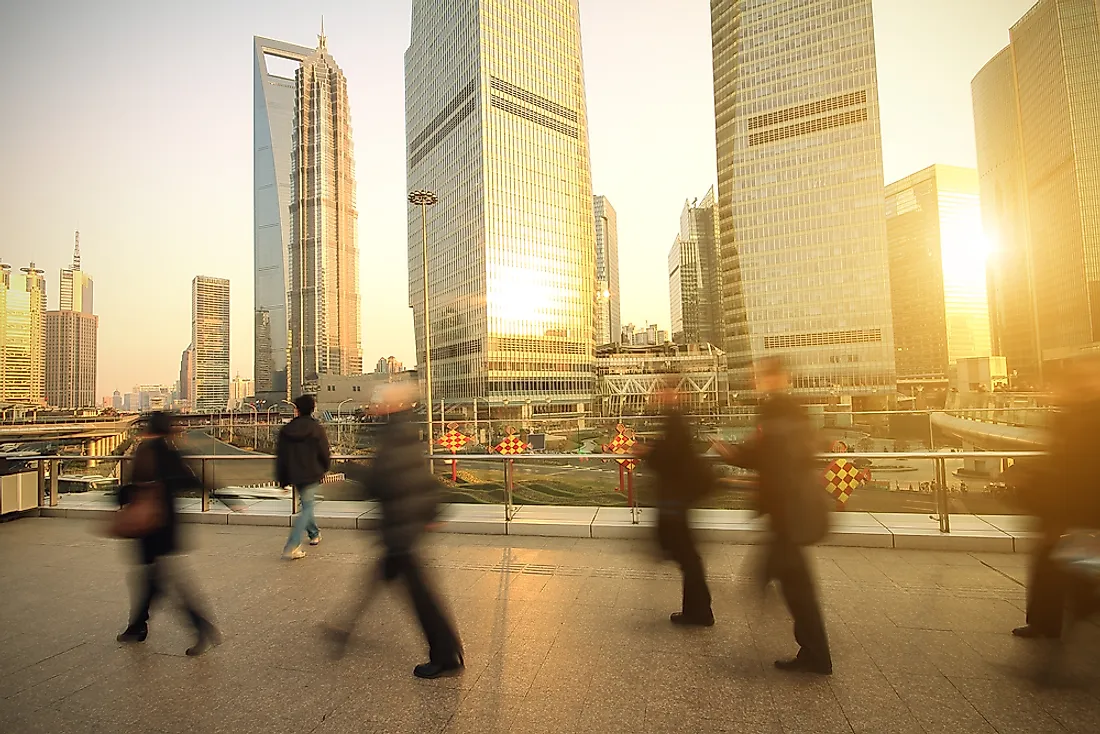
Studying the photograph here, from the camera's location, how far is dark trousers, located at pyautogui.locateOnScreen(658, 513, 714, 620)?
455 cm

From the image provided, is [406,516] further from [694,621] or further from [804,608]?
[804,608]

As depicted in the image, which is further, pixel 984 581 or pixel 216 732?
pixel 984 581

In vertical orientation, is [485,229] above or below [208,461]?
above

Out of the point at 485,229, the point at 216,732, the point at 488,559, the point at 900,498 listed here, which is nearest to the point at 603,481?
the point at 488,559

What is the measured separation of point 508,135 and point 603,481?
9221 centimetres

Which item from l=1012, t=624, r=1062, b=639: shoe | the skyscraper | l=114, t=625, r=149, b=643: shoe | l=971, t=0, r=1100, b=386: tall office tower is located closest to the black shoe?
l=1012, t=624, r=1062, b=639: shoe

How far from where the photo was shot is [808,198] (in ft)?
304

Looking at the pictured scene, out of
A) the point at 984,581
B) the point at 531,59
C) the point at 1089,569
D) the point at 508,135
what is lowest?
the point at 984,581

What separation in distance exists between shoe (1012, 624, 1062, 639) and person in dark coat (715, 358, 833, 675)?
1.72m

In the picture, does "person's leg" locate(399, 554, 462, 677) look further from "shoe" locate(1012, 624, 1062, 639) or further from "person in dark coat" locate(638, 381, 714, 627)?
"shoe" locate(1012, 624, 1062, 639)

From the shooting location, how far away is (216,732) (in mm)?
3232

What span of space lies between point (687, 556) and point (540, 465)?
4733 millimetres

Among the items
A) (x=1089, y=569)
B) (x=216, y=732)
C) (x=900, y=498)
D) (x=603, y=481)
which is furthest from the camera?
(x=603, y=481)

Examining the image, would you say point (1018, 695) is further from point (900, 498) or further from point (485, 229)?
point (485, 229)
